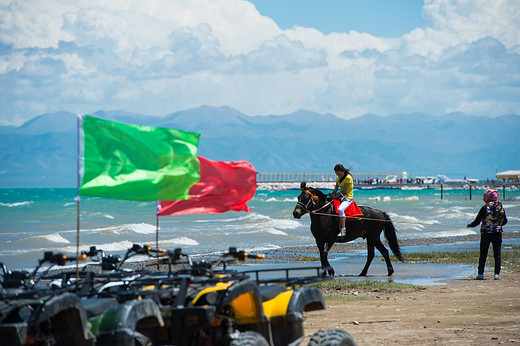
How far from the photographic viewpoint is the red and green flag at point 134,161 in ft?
25.3

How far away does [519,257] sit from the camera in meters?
25.5

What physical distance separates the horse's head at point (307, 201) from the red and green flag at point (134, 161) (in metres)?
12.3

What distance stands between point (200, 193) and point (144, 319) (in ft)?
4.96

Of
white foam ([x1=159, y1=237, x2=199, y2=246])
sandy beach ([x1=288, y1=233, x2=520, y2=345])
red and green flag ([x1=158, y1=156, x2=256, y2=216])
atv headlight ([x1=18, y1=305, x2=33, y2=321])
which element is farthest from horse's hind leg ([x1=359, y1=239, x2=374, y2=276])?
atv headlight ([x1=18, y1=305, x2=33, y2=321])

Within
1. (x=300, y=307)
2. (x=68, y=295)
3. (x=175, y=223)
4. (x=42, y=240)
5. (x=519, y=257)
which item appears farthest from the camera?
(x=175, y=223)

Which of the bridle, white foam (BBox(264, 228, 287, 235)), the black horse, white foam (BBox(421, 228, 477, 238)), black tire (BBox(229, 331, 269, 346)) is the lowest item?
black tire (BBox(229, 331, 269, 346))

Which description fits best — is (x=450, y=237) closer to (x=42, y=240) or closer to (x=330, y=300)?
(x=42, y=240)

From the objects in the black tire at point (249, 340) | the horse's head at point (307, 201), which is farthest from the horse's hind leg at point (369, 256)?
the black tire at point (249, 340)

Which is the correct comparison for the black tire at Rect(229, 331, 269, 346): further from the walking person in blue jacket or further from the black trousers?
the black trousers

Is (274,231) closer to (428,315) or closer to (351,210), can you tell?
(351,210)

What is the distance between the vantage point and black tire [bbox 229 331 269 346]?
762 cm

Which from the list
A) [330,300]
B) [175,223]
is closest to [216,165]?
[330,300]

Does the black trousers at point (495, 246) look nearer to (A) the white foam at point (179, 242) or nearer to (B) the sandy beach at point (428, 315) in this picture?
(B) the sandy beach at point (428, 315)

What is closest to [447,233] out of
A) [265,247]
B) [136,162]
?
[265,247]
